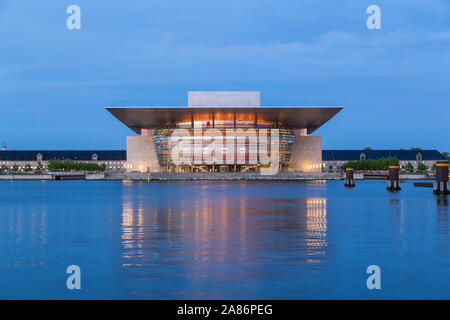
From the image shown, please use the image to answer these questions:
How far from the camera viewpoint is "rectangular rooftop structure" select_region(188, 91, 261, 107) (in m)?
91.1

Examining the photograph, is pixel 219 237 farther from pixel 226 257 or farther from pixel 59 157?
pixel 59 157

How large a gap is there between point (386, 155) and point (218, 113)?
281 ft

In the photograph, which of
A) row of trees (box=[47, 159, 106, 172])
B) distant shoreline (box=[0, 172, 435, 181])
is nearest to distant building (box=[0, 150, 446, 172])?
row of trees (box=[47, 159, 106, 172])

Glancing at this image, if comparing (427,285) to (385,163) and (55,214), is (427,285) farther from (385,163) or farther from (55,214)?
(385,163)

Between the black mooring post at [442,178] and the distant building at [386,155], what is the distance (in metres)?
114

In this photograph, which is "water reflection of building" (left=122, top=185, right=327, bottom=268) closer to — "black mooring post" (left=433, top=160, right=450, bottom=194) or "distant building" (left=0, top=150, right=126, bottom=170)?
"black mooring post" (left=433, top=160, right=450, bottom=194)

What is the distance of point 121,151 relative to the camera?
6663 inches

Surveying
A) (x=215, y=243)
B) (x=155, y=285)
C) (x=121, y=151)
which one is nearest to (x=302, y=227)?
(x=215, y=243)

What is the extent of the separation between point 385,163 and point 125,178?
49.0 meters

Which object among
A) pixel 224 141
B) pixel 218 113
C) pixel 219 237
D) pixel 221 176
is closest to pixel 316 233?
pixel 219 237

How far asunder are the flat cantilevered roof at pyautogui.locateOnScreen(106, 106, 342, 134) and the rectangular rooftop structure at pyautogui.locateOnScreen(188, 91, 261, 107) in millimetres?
4028

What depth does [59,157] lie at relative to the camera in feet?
541

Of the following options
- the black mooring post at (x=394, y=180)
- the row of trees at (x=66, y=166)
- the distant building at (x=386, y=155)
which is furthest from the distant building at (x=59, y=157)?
the black mooring post at (x=394, y=180)

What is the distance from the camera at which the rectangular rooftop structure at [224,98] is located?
299 feet
